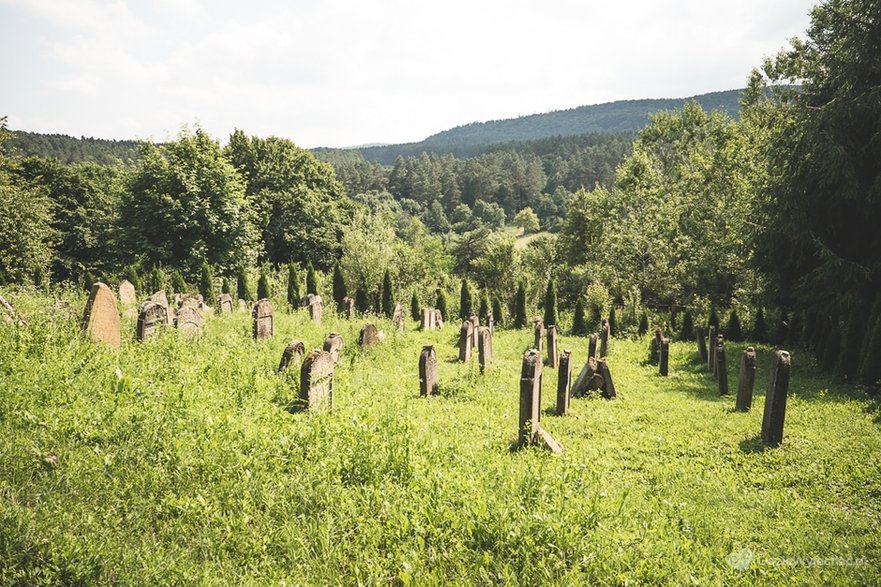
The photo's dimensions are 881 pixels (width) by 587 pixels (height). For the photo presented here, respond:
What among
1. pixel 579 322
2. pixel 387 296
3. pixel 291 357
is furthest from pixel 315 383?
pixel 387 296

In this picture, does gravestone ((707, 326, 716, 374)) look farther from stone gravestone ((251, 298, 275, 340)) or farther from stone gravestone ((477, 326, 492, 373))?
stone gravestone ((251, 298, 275, 340))

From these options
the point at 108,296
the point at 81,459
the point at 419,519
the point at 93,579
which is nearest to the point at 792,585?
the point at 419,519

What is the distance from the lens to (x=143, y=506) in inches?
180

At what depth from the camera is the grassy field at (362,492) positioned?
13.6 feet

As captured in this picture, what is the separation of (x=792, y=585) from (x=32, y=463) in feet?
24.9

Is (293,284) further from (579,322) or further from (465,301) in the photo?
(579,322)

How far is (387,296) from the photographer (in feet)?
93.3

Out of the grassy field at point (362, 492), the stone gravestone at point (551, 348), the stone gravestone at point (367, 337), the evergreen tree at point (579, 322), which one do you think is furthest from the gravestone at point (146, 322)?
the evergreen tree at point (579, 322)

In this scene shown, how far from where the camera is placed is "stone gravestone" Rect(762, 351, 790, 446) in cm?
792

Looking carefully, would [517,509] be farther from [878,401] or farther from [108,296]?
[878,401]

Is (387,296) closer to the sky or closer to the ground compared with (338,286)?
closer to the ground

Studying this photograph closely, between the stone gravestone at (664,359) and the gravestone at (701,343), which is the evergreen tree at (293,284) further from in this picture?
the gravestone at (701,343)

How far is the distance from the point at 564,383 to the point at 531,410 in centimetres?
215

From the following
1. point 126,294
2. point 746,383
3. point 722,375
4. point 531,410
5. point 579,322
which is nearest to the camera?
point 531,410
